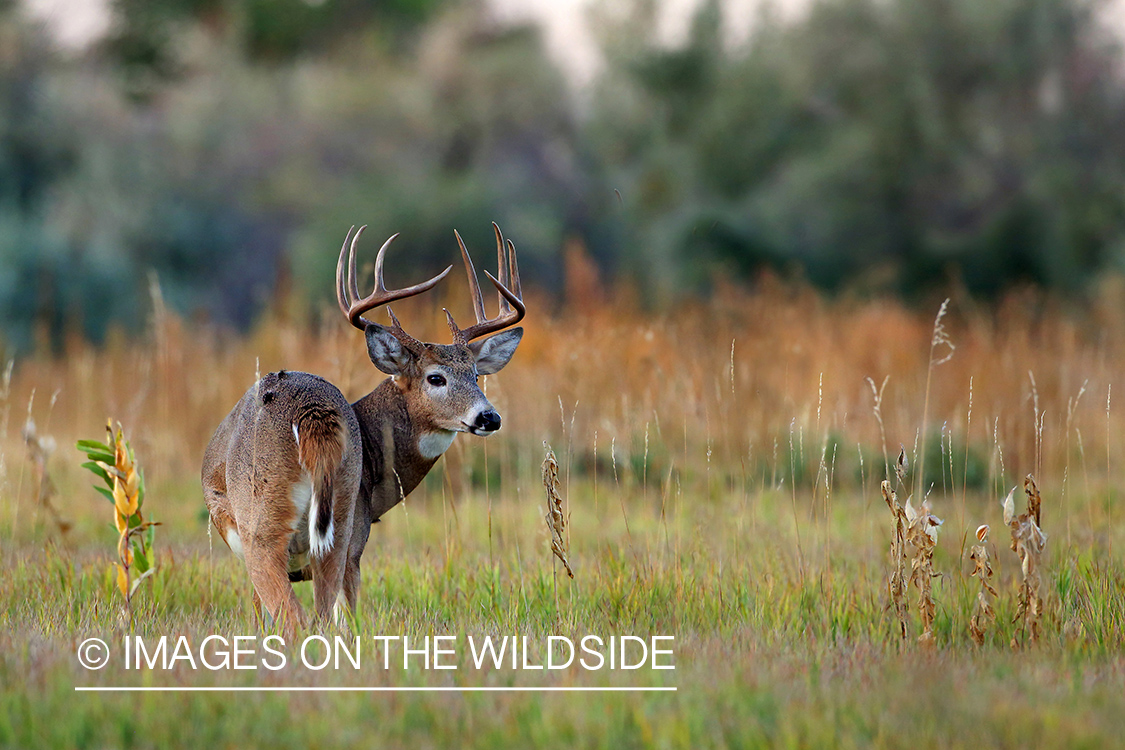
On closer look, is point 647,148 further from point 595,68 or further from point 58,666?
point 58,666

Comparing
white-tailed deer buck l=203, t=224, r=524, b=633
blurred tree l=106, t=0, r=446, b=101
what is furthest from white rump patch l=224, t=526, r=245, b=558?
blurred tree l=106, t=0, r=446, b=101

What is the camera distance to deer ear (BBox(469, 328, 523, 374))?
5285 millimetres

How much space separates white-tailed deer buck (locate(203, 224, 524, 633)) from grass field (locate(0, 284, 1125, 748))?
0.97 ft

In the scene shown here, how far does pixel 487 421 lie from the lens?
4.80 m

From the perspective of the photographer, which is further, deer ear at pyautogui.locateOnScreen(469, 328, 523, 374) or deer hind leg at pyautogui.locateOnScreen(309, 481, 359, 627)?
deer ear at pyautogui.locateOnScreen(469, 328, 523, 374)

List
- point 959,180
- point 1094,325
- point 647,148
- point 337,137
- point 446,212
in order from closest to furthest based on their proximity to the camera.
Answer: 1. point 1094,325
2. point 959,180
3. point 446,212
4. point 647,148
5. point 337,137

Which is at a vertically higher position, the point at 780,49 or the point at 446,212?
the point at 780,49

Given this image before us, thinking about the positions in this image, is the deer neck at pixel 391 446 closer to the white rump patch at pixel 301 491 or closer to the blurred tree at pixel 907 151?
the white rump patch at pixel 301 491

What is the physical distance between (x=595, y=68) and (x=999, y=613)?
21882mm

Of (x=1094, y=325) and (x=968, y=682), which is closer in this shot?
(x=968, y=682)

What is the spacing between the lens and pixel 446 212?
74.9 feet

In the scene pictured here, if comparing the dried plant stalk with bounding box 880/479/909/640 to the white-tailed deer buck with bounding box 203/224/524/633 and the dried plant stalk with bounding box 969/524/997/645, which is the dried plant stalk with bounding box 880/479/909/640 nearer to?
the dried plant stalk with bounding box 969/524/997/645

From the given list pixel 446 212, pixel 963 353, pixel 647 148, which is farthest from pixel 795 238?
pixel 963 353

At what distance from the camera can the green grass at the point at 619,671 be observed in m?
3.24
